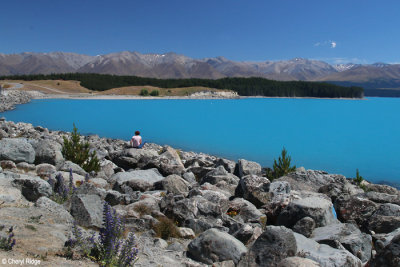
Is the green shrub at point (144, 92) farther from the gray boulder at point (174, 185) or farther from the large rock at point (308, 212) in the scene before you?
the large rock at point (308, 212)

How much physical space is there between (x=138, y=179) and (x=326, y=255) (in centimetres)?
580

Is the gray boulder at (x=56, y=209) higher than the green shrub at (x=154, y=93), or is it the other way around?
the green shrub at (x=154, y=93)

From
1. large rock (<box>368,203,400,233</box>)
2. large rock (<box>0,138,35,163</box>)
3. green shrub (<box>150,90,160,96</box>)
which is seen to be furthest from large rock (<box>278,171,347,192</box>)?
green shrub (<box>150,90,160,96</box>)

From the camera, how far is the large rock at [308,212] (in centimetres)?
646

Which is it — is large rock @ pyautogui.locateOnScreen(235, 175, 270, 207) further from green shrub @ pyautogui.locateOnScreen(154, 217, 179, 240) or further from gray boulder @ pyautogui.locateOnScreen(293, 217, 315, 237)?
green shrub @ pyautogui.locateOnScreen(154, 217, 179, 240)

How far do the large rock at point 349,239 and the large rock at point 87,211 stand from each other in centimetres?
369

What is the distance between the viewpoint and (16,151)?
10203 millimetres

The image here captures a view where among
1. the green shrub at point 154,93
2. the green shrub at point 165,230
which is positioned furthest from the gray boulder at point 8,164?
the green shrub at point 154,93

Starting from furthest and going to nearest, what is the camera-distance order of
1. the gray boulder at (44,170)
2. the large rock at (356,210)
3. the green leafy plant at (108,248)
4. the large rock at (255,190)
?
1. the gray boulder at (44,170)
2. the large rock at (255,190)
3. the large rock at (356,210)
4. the green leafy plant at (108,248)

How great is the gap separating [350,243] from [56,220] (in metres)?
4.76

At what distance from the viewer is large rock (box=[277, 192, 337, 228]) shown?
6457mm

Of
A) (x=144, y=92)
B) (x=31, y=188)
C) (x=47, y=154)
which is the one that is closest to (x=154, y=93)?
(x=144, y=92)

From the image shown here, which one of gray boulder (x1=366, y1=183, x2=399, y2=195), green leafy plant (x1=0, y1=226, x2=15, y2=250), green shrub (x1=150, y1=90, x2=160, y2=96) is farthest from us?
green shrub (x1=150, y1=90, x2=160, y2=96)

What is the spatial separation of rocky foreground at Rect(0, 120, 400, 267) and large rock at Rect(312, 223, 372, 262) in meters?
0.02
